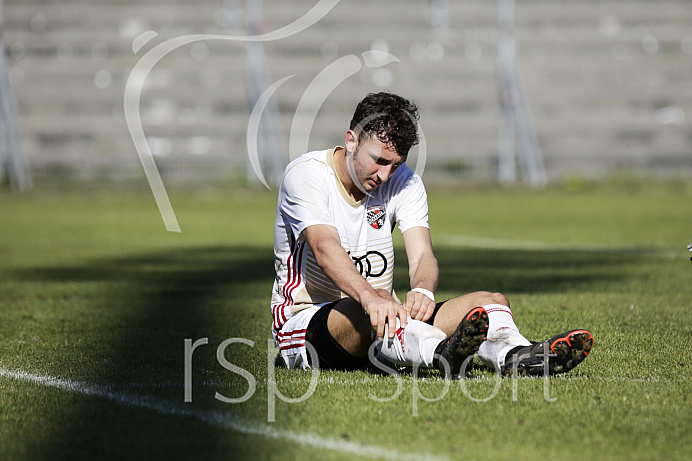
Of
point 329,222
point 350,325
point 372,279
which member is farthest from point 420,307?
point 329,222

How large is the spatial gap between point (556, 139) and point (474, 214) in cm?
835

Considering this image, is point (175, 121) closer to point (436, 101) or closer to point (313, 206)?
point (436, 101)

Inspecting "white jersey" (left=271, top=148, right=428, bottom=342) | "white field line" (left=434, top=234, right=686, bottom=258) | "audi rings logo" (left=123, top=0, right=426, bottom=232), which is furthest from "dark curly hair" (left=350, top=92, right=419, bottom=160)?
"audi rings logo" (left=123, top=0, right=426, bottom=232)

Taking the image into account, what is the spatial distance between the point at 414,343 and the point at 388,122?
38.0 inches

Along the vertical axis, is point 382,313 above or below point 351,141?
below

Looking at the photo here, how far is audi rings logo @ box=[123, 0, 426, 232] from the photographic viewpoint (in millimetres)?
24359

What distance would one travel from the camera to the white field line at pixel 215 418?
3.34 m

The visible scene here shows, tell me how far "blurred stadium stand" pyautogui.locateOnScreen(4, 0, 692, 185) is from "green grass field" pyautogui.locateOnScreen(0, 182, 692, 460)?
11.7 metres

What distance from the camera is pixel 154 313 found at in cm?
705

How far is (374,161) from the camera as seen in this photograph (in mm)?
4488

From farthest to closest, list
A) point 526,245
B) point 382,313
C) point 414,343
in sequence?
point 526,245
point 414,343
point 382,313

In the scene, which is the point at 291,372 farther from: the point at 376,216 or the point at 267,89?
the point at 267,89

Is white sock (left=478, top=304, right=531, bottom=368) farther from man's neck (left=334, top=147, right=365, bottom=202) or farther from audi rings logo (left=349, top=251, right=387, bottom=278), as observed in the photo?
man's neck (left=334, top=147, right=365, bottom=202)

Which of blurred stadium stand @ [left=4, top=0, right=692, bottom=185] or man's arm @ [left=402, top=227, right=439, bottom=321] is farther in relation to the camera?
blurred stadium stand @ [left=4, top=0, right=692, bottom=185]
